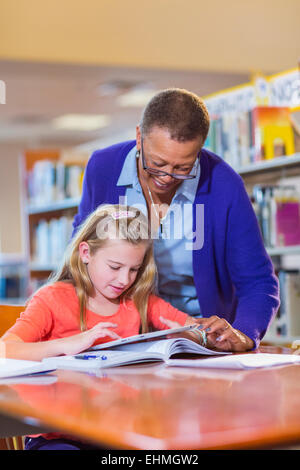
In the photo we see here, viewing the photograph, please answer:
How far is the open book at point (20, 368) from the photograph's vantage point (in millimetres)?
992

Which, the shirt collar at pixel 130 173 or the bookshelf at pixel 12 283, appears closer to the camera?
the shirt collar at pixel 130 173

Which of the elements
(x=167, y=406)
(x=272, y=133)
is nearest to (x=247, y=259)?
(x=167, y=406)

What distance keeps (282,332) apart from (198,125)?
196cm

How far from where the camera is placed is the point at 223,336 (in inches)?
51.4

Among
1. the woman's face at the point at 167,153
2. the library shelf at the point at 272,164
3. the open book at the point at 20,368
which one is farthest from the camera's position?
the library shelf at the point at 272,164

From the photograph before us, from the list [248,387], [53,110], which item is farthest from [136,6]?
[248,387]

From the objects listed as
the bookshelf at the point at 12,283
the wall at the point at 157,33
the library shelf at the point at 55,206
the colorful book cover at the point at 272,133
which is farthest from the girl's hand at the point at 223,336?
the bookshelf at the point at 12,283

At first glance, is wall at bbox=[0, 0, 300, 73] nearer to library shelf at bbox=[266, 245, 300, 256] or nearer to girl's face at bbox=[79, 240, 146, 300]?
library shelf at bbox=[266, 245, 300, 256]

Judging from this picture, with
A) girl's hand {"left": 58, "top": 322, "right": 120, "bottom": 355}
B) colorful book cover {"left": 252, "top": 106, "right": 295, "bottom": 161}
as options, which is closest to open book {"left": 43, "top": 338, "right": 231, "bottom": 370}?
girl's hand {"left": 58, "top": 322, "right": 120, "bottom": 355}

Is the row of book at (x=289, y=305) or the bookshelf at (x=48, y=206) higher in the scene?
the bookshelf at (x=48, y=206)

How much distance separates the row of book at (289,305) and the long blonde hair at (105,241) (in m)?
1.69

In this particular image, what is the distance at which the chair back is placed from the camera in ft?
4.89

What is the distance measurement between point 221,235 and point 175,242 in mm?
129

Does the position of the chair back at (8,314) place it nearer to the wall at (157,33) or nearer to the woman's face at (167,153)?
the woman's face at (167,153)
